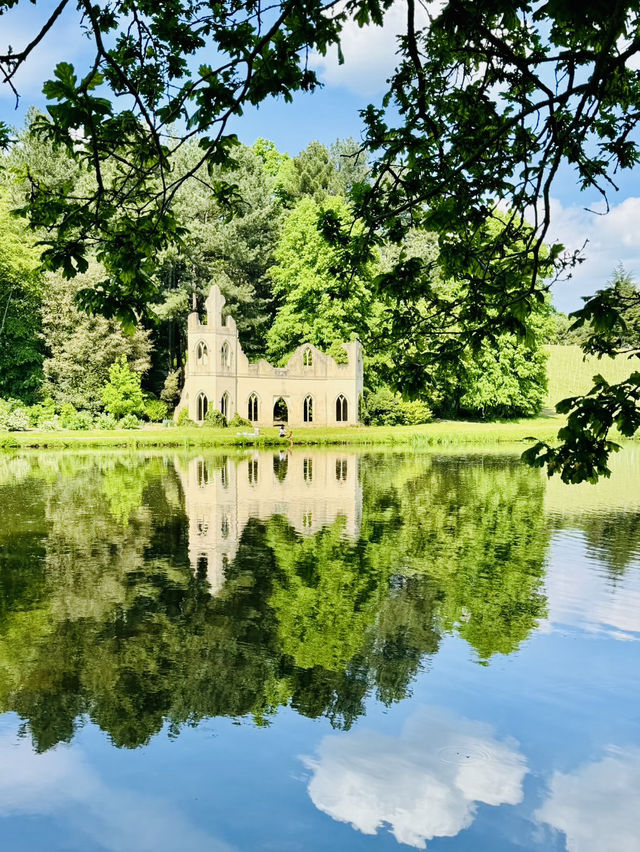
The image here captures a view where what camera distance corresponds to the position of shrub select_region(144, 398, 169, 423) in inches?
1875

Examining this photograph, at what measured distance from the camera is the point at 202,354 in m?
44.8

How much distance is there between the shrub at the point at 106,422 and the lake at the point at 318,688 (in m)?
28.2

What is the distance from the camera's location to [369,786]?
590cm

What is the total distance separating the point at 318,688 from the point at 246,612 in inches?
101

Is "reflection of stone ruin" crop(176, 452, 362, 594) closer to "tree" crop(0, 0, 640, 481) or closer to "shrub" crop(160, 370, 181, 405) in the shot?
"tree" crop(0, 0, 640, 481)

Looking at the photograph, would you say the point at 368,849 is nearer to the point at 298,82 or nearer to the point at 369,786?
the point at 369,786

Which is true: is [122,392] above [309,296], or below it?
below

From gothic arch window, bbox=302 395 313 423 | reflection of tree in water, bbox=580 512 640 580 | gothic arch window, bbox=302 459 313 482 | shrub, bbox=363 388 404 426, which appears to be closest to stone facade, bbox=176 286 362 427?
gothic arch window, bbox=302 395 313 423

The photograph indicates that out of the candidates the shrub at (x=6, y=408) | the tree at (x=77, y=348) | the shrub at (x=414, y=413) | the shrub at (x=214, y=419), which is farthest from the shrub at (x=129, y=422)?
the shrub at (x=414, y=413)

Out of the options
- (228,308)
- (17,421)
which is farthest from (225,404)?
(17,421)

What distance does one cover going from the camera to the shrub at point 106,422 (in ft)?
143

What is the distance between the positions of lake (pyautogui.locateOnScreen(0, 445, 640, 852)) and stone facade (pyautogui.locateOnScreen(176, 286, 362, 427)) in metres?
29.0

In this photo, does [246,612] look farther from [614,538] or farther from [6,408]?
[6,408]

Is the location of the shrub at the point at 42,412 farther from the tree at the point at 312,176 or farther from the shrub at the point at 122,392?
the tree at the point at 312,176
